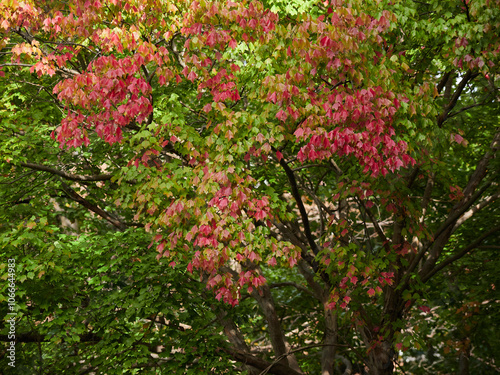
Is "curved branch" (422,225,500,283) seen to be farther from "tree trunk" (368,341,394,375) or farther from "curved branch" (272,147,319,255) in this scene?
"curved branch" (272,147,319,255)

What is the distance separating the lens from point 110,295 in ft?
25.9

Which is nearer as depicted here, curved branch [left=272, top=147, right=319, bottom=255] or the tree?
the tree

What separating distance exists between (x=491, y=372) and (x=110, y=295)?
1054 cm

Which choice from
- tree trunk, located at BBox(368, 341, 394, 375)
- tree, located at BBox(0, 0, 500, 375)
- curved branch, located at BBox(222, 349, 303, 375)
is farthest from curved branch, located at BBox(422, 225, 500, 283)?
curved branch, located at BBox(222, 349, 303, 375)

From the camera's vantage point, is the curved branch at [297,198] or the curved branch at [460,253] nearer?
the curved branch at [297,198]

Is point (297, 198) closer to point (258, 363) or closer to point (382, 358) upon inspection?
point (258, 363)

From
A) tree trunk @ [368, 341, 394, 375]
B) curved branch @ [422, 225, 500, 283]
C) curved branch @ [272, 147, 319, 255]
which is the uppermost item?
curved branch @ [272, 147, 319, 255]

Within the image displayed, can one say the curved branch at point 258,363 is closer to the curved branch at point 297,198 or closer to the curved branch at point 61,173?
the curved branch at point 297,198

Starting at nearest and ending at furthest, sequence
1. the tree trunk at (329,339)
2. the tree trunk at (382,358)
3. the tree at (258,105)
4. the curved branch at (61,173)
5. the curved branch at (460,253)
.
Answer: the tree at (258,105), the curved branch at (61,173), the curved branch at (460,253), the tree trunk at (382,358), the tree trunk at (329,339)

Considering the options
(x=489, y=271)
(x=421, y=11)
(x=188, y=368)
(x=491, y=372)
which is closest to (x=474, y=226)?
(x=489, y=271)

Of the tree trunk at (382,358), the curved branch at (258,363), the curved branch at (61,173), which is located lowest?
the tree trunk at (382,358)

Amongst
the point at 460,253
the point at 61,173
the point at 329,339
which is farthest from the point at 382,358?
the point at 61,173

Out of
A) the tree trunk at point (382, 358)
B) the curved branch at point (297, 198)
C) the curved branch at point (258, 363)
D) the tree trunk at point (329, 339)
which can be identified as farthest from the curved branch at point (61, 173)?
the tree trunk at point (382, 358)

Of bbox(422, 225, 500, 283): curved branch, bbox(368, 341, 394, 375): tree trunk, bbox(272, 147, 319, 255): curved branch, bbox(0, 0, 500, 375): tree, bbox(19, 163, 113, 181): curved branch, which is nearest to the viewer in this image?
bbox(0, 0, 500, 375): tree
